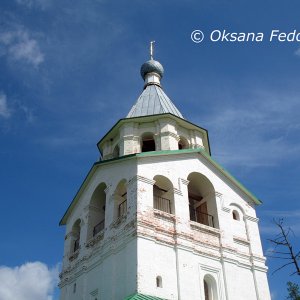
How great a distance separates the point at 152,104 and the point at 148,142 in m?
2.51

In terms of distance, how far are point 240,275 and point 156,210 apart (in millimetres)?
4242

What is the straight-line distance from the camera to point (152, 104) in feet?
81.5

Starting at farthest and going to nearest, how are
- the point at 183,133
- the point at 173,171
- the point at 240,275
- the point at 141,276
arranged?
the point at 183,133 → the point at 173,171 → the point at 240,275 → the point at 141,276

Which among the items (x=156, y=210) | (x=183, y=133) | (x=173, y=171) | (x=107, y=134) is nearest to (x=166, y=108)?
(x=183, y=133)

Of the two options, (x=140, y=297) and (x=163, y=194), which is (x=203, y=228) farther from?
(x=140, y=297)

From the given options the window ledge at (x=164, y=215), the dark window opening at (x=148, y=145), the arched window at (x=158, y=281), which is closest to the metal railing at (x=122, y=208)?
the window ledge at (x=164, y=215)

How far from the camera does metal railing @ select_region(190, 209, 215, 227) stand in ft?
66.9

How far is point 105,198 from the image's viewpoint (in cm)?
2180

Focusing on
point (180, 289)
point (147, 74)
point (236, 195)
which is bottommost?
point (180, 289)

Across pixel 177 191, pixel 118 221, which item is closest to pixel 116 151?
pixel 177 191

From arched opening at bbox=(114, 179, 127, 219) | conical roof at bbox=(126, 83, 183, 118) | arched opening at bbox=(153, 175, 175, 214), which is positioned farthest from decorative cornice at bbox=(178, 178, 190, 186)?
conical roof at bbox=(126, 83, 183, 118)

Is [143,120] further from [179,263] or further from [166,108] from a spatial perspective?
[179,263]

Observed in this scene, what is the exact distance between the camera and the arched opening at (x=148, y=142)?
2298 cm

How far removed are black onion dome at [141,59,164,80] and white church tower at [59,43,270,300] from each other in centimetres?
499
